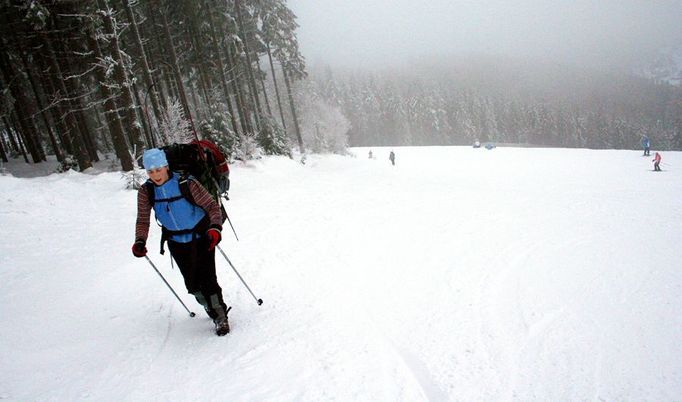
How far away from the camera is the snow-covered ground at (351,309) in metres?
3.11

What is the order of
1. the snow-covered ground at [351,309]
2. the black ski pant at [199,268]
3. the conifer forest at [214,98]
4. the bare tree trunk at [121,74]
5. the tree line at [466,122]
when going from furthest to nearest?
the tree line at [466,122] < the conifer forest at [214,98] < the bare tree trunk at [121,74] < the black ski pant at [199,268] < the snow-covered ground at [351,309]

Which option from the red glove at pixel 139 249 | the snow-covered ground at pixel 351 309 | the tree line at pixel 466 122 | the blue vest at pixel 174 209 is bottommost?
the tree line at pixel 466 122

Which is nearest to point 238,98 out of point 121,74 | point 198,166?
point 121,74

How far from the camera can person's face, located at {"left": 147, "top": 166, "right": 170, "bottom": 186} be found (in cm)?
339

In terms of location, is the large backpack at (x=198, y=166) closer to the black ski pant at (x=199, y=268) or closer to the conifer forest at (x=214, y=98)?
the black ski pant at (x=199, y=268)

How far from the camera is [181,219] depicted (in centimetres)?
355

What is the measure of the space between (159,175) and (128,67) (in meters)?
16.7

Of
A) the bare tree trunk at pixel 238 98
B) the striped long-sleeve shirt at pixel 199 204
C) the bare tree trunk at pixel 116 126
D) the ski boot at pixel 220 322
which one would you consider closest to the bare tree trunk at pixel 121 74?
the bare tree trunk at pixel 116 126

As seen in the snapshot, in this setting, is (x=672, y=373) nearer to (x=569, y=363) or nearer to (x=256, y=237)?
(x=569, y=363)

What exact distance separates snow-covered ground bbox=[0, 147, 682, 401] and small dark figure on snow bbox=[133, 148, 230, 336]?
91cm

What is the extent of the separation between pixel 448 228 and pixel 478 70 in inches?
8343

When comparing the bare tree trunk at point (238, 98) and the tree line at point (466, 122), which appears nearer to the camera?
the bare tree trunk at point (238, 98)

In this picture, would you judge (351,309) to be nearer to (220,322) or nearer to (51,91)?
(220,322)

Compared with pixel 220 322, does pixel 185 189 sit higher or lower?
higher
